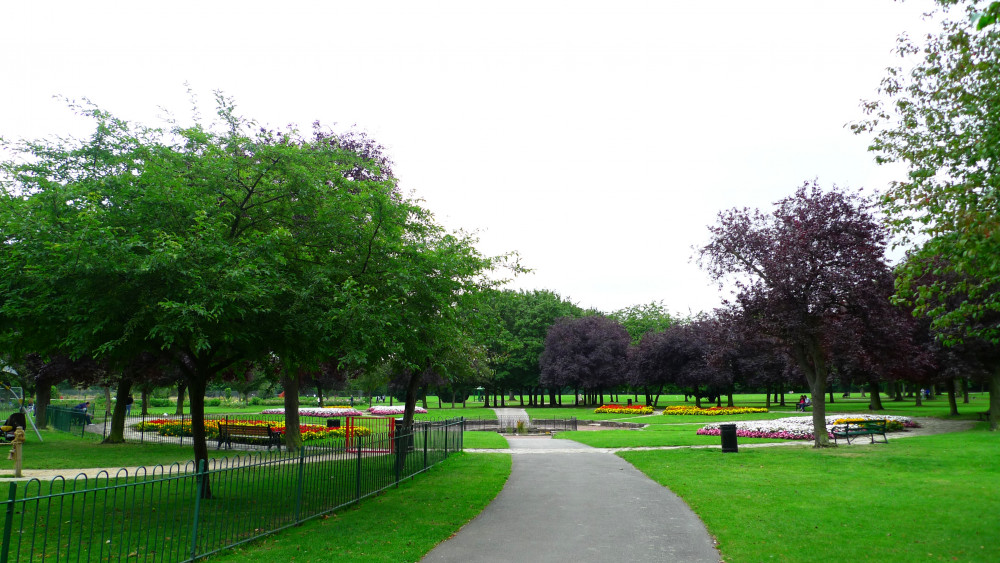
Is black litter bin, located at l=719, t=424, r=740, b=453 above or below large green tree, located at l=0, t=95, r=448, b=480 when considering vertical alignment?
below

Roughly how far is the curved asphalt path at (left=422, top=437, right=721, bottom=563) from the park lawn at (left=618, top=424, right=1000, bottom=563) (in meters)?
0.51

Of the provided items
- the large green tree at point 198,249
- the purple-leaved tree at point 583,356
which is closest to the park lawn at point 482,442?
the large green tree at point 198,249

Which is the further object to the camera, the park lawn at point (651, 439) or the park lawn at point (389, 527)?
the park lawn at point (651, 439)

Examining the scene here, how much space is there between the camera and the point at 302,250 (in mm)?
10570

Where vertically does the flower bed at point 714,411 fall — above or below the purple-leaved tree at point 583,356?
below

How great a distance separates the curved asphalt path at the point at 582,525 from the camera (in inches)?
313

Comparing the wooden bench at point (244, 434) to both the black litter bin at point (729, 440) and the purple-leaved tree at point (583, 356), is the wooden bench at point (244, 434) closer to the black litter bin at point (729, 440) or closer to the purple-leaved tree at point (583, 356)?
the black litter bin at point (729, 440)

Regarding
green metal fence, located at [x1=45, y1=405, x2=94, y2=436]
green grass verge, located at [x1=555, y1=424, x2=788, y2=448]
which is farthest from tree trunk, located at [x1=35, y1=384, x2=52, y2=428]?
green grass verge, located at [x1=555, y1=424, x2=788, y2=448]

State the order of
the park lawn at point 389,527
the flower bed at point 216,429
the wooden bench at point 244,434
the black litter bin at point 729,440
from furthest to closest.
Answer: the flower bed at point 216,429
the wooden bench at point 244,434
the black litter bin at point 729,440
the park lawn at point 389,527

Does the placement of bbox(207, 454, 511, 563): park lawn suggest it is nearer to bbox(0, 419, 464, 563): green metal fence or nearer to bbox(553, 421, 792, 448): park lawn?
bbox(0, 419, 464, 563): green metal fence

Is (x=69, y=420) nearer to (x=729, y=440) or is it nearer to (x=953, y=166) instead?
(x=729, y=440)

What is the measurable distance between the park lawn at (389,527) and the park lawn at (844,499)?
4.15 meters

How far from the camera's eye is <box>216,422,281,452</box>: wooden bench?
72.1 feet

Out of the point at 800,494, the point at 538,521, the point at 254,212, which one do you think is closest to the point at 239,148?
the point at 254,212
